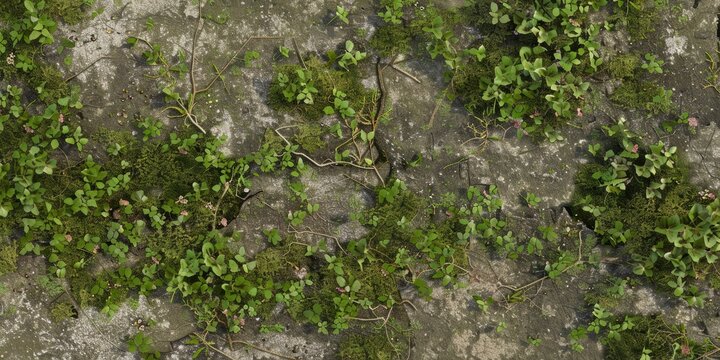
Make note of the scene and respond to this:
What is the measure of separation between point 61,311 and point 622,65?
11.7 ft

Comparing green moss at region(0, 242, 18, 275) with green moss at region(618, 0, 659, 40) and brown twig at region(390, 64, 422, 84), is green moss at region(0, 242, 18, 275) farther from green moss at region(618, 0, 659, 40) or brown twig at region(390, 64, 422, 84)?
green moss at region(618, 0, 659, 40)

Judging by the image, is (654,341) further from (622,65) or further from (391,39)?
(391,39)

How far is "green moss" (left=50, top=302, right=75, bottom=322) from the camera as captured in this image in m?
3.52

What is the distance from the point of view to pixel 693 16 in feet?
11.8

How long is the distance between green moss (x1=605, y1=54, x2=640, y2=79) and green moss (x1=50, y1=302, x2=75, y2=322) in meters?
3.44

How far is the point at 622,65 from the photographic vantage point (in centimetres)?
355

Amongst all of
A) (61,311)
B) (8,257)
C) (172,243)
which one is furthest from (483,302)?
(8,257)

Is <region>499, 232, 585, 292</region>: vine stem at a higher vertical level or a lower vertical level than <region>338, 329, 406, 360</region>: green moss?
higher

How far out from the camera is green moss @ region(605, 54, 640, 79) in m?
3.55

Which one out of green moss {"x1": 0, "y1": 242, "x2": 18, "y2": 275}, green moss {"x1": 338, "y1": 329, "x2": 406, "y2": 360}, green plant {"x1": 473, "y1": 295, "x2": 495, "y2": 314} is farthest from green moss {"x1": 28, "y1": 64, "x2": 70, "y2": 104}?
green plant {"x1": 473, "y1": 295, "x2": 495, "y2": 314}

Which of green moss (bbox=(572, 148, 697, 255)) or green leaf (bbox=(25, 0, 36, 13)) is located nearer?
green leaf (bbox=(25, 0, 36, 13))

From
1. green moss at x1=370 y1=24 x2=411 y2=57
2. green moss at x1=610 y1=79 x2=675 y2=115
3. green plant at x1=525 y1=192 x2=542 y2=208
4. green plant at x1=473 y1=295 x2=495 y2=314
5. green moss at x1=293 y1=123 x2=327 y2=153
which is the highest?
green moss at x1=370 y1=24 x2=411 y2=57

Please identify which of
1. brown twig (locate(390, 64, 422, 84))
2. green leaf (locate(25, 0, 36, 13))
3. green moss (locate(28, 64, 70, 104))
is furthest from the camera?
brown twig (locate(390, 64, 422, 84))

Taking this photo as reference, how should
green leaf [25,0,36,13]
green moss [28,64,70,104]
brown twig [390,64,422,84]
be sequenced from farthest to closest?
brown twig [390,64,422,84], green moss [28,64,70,104], green leaf [25,0,36,13]
